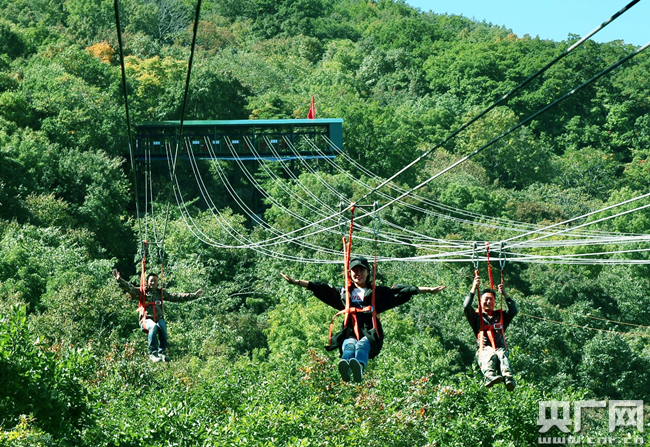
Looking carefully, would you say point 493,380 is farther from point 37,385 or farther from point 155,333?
point 37,385

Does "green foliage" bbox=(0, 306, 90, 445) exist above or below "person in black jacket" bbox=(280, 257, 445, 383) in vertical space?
below

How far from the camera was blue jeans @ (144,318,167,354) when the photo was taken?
52.3 feet

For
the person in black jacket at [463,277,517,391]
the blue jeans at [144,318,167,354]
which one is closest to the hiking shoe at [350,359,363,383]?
the person in black jacket at [463,277,517,391]

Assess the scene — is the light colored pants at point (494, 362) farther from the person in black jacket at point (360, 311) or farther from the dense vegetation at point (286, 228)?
the dense vegetation at point (286, 228)

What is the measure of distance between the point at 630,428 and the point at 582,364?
12.9 m

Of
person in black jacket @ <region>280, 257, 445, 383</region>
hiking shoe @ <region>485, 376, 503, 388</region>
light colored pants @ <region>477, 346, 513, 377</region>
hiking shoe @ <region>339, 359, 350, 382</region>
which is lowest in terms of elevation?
hiking shoe @ <region>485, 376, 503, 388</region>

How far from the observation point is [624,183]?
266 ft

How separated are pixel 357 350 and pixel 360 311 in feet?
1.54

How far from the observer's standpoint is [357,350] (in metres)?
12.2

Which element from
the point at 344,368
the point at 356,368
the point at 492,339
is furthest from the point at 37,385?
the point at 492,339

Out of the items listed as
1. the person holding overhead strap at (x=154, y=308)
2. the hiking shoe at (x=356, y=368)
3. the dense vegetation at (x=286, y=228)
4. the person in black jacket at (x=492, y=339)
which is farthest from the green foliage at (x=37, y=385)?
the person in black jacket at (x=492, y=339)

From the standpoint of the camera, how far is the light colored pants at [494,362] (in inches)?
523

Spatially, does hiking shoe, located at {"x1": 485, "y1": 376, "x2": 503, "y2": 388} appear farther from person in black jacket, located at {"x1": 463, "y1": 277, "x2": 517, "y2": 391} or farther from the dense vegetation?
the dense vegetation

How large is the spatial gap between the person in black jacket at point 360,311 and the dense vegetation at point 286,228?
674 cm
